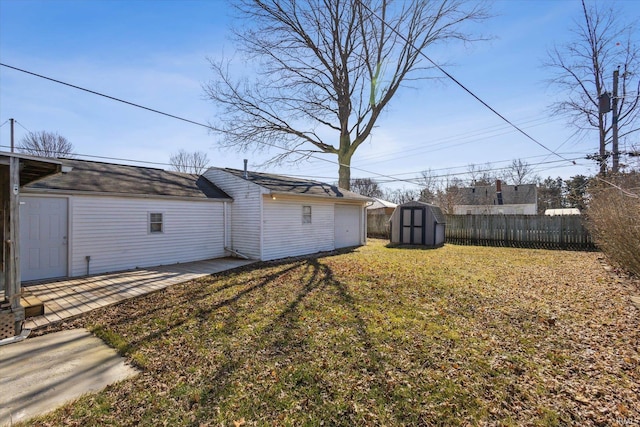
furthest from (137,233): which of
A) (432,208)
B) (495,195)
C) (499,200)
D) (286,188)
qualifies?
(495,195)

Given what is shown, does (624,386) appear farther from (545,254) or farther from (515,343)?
(545,254)

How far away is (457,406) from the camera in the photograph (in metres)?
2.79

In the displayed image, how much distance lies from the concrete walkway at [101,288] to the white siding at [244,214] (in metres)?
1.48

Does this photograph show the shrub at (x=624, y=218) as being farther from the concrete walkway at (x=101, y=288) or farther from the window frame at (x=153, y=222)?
the window frame at (x=153, y=222)

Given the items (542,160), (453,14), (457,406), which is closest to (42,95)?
(457,406)

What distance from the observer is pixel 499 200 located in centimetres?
3378

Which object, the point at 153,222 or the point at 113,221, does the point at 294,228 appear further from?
the point at 113,221

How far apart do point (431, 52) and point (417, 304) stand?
1839 centimetres

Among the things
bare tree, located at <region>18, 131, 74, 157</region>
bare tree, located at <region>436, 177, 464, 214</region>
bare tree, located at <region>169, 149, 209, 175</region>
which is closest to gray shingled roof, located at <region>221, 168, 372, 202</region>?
bare tree, located at <region>436, 177, 464, 214</region>

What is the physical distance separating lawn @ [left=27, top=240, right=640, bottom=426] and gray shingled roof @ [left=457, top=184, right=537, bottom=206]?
99.6 feet

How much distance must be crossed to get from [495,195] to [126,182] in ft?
118

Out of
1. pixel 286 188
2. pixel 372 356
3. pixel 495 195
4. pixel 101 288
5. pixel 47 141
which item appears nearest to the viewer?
pixel 372 356

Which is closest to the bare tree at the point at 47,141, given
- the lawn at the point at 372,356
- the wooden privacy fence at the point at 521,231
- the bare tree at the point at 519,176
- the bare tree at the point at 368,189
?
the lawn at the point at 372,356

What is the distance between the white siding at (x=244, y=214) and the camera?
11.0 metres
